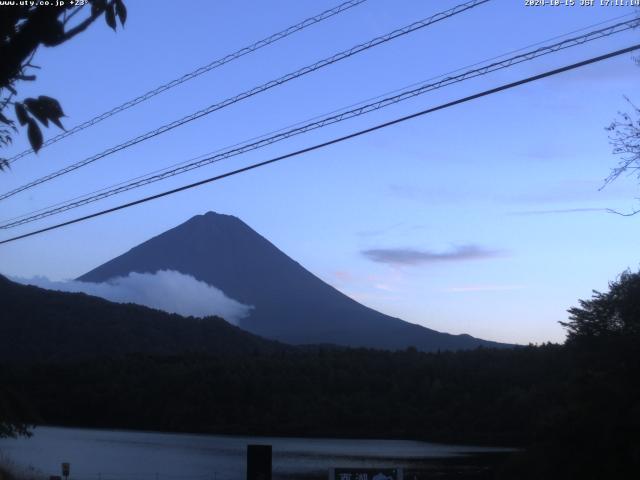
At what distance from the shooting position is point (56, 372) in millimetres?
72000

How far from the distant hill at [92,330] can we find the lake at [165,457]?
29409 mm

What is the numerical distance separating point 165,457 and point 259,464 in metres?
35.0

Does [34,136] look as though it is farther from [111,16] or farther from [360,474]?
[360,474]

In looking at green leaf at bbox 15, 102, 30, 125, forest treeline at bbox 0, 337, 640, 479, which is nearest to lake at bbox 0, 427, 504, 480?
forest treeline at bbox 0, 337, 640, 479

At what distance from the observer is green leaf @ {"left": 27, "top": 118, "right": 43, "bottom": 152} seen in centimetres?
395

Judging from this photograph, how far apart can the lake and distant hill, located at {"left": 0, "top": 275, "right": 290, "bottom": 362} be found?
29409 mm

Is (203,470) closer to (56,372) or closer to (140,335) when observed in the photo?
(56,372)

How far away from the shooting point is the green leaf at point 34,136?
3953 millimetres

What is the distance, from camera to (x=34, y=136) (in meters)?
3.96

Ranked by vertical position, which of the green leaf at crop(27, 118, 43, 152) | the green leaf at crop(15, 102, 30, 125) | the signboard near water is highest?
the green leaf at crop(15, 102, 30, 125)

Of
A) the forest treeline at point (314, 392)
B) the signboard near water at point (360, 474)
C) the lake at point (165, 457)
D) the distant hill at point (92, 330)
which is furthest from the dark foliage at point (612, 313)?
the distant hill at point (92, 330)

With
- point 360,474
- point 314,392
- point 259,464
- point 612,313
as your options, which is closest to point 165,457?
point 612,313

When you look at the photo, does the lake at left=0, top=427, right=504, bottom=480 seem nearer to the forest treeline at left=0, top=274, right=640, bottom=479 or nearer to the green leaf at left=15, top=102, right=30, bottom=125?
the forest treeline at left=0, top=274, right=640, bottom=479

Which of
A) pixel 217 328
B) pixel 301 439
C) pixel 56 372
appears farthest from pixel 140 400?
pixel 217 328
